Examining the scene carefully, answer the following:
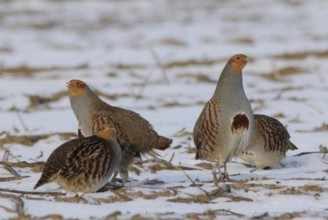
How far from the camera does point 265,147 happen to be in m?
6.31

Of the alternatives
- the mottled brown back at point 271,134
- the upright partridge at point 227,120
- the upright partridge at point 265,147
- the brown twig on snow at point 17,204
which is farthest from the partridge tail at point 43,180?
the mottled brown back at point 271,134

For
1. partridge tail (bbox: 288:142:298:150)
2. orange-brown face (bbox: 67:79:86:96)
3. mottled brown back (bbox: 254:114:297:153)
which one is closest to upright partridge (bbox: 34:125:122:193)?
orange-brown face (bbox: 67:79:86:96)

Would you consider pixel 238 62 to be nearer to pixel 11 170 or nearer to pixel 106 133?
pixel 106 133

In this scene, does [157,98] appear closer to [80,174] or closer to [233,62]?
[233,62]

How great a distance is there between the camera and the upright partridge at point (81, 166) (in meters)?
4.93

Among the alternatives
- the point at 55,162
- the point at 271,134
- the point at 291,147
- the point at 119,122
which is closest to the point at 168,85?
the point at 291,147

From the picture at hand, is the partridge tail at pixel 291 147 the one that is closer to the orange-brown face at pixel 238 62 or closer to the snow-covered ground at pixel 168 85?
the snow-covered ground at pixel 168 85

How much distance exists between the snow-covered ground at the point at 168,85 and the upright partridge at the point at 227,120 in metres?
0.23

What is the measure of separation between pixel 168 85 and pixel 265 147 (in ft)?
19.1

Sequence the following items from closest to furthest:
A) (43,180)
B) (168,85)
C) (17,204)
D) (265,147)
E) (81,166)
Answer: (17,204) → (43,180) → (81,166) → (265,147) → (168,85)

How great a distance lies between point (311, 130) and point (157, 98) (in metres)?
3.37

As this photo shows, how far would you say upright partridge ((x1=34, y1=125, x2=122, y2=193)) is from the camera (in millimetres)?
4930

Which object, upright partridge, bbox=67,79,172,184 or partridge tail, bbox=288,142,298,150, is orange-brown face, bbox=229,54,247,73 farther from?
partridge tail, bbox=288,142,298,150

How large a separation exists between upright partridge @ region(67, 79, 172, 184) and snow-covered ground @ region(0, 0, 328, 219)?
7.4 inches
